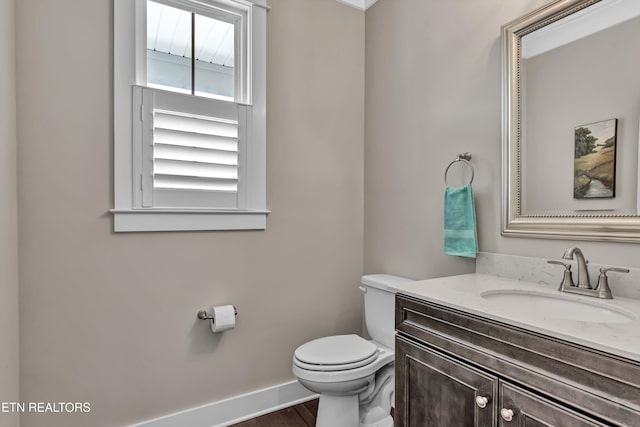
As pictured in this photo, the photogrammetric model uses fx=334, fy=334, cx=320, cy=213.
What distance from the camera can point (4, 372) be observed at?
118cm

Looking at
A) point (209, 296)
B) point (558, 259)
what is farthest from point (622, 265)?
point (209, 296)

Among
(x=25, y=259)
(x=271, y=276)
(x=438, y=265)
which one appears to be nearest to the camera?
(x=25, y=259)

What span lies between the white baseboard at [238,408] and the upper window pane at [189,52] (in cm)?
174

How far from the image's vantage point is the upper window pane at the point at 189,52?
5.79 feet

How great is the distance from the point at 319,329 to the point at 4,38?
2.08 metres

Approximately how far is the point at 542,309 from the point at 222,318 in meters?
1.44

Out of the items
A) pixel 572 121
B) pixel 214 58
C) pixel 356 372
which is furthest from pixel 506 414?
pixel 214 58

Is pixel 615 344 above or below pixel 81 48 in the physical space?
below

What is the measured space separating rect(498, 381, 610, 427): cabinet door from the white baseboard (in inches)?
57.4

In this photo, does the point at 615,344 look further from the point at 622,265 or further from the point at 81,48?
the point at 81,48

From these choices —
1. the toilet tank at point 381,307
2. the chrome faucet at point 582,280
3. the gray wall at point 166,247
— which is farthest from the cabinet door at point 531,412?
the gray wall at point 166,247

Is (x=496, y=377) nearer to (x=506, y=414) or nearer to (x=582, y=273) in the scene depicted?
(x=506, y=414)

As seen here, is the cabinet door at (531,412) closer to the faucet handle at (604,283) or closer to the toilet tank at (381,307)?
the faucet handle at (604,283)

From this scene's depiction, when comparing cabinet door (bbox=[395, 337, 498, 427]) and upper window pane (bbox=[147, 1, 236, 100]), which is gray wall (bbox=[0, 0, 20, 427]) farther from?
cabinet door (bbox=[395, 337, 498, 427])
